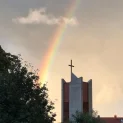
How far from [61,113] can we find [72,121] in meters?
8.22

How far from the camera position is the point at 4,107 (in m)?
23.2

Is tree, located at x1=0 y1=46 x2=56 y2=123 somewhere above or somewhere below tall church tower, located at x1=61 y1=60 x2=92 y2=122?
below

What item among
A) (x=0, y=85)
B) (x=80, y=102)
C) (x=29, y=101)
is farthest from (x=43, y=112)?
(x=80, y=102)

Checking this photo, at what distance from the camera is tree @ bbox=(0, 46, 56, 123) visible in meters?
22.9

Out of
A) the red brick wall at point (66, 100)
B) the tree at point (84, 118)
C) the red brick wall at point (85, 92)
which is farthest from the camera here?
the red brick wall at point (66, 100)

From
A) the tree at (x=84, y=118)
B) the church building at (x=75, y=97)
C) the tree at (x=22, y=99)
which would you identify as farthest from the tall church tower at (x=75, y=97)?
the tree at (x=22, y=99)

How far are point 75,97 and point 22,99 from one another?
117 ft

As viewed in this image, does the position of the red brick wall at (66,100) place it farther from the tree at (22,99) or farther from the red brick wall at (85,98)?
the tree at (22,99)

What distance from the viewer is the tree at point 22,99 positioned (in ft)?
75.0

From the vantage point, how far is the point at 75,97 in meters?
58.7

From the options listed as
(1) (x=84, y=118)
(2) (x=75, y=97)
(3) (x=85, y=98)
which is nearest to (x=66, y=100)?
(2) (x=75, y=97)

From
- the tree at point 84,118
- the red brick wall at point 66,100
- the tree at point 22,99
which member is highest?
the red brick wall at point 66,100

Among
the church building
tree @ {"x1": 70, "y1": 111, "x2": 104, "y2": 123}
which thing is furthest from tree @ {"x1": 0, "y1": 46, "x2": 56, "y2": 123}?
the church building

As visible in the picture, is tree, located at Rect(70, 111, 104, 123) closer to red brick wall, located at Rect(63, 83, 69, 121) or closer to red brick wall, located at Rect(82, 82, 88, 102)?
red brick wall, located at Rect(82, 82, 88, 102)
